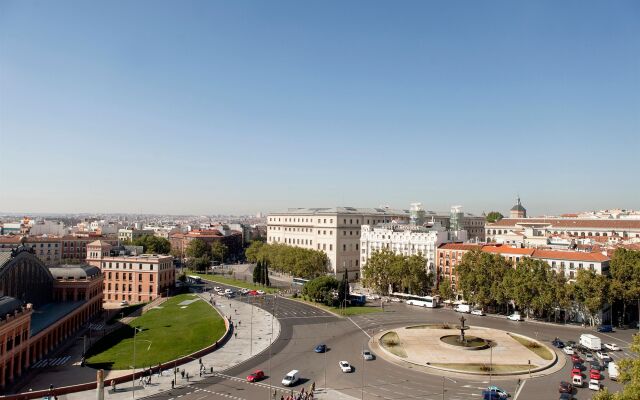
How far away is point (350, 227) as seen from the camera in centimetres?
15638

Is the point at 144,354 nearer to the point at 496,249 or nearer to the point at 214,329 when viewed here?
the point at 214,329

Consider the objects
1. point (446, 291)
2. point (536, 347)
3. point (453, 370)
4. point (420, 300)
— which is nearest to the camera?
point (453, 370)

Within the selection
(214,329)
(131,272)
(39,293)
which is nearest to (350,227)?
(131,272)

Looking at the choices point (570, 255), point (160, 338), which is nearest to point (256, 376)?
point (160, 338)

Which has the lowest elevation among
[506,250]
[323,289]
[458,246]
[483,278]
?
[323,289]

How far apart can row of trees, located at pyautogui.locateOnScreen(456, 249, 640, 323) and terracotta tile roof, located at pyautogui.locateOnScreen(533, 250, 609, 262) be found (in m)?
2.94

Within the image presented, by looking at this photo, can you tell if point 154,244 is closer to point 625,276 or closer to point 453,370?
point 453,370

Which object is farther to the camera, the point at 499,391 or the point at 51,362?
the point at 51,362

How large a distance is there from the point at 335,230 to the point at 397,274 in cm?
4066

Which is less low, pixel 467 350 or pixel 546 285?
pixel 546 285

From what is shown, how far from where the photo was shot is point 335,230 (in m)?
152

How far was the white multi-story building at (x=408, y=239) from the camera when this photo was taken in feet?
406

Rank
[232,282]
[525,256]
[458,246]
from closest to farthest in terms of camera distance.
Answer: [525,256], [458,246], [232,282]

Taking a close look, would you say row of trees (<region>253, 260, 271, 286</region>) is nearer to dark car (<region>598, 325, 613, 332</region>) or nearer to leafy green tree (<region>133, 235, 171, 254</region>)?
leafy green tree (<region>133, 235, 171, 254</region>)
